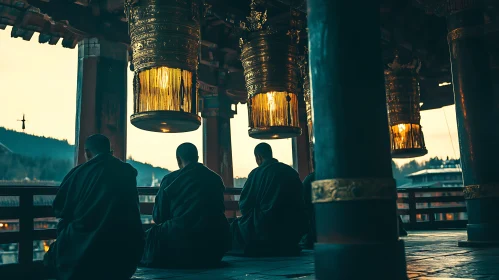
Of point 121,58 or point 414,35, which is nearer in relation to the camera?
point 121,58

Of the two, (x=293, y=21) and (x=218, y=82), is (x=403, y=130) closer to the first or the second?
(x=293, y=21)

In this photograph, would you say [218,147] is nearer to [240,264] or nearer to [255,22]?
[240,264]

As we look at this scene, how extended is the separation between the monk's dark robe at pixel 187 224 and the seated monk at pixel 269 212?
984 millimetres

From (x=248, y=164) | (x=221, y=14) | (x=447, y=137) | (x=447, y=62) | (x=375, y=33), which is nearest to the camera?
(x=375, y=33)

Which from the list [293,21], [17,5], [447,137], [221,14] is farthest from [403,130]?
[447,137]

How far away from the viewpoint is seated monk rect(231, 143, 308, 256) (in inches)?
234

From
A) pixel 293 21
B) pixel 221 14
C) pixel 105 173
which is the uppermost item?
pixel 221 14

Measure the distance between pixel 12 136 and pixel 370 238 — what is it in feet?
136

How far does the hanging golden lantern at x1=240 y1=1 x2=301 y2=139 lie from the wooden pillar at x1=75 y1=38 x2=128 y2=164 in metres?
2.87

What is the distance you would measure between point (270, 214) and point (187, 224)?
1399mm

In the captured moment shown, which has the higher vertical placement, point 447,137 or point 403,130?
point 447,137

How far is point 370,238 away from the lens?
2492mm

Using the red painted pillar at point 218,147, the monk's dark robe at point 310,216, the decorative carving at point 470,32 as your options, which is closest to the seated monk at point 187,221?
the monk's dark robe at point 310,216

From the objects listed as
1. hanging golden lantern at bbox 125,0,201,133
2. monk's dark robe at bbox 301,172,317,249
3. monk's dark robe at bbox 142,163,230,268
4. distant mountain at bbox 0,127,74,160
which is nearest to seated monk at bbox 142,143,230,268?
monk's dark robe at bbox 142,163,230,268
